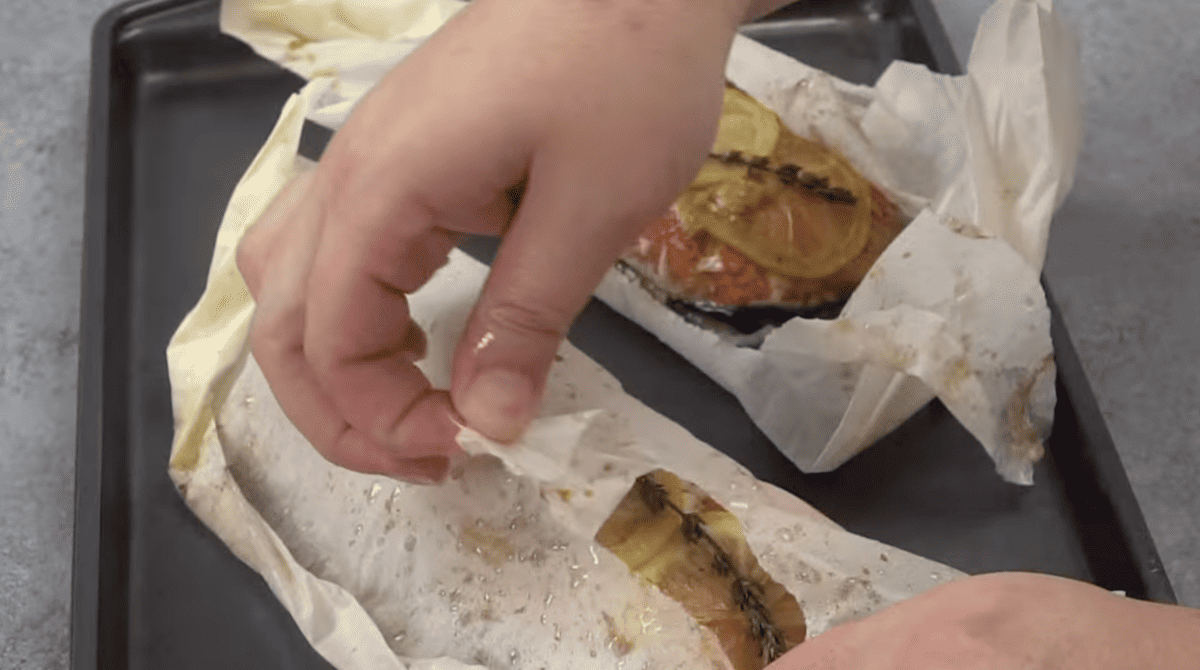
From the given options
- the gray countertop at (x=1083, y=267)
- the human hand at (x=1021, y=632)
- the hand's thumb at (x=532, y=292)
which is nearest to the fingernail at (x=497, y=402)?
the hand's thumb at (x=532, y=292)

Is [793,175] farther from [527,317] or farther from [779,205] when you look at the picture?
[527,317]

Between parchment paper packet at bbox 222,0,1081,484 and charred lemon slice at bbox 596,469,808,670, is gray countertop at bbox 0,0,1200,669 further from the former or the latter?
charred lemon slice at bbox 596,469,808,670

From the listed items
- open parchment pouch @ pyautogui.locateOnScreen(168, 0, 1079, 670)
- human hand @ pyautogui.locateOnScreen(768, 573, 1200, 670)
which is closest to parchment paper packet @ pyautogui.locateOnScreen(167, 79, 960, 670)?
open parchment pouch @ pyautogui.locateOnScreen(168, 0, 1079, 670)

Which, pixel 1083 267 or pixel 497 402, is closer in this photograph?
pixel 497 402

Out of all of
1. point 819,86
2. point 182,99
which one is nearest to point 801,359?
point 819,86

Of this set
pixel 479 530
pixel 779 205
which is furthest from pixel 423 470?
pixel 779 205

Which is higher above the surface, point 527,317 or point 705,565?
point 527,317

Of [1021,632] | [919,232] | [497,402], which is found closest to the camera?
[1021,632]

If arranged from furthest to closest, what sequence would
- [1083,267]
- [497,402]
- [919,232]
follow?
1. [1083,267]
2. [919,232]
3. [497,402]
